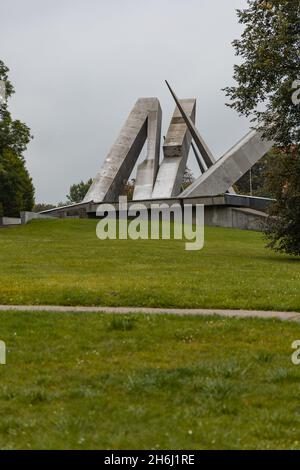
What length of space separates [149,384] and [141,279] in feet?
25.0

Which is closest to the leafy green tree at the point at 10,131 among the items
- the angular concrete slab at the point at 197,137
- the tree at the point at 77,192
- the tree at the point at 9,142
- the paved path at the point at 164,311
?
the tree at the point at 9,142

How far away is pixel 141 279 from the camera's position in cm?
1338

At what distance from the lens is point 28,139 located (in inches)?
1635

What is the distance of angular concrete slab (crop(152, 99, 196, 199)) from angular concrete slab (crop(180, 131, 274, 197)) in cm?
214

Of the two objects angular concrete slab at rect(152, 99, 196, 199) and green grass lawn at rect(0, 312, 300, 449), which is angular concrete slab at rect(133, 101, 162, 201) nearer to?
angular concrete slab at rect(152, 99, 196, 199)

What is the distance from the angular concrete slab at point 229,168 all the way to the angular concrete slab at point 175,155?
7.01 feet

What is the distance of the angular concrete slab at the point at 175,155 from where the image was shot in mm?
48906

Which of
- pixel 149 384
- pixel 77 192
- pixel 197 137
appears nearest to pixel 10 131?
pixel 197 137

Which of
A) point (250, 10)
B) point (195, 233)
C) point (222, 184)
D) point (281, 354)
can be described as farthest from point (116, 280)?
point (222, 184)

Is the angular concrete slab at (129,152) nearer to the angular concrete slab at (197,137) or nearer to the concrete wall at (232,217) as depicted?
the angular concrete slab at (197,137)

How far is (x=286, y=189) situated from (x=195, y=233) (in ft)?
46.8

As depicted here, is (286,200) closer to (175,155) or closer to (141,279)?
(141,279)

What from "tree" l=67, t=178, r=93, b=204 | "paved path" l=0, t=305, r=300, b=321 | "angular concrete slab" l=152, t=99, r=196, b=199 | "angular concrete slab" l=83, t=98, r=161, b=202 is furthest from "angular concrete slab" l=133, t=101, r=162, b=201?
"tree" l=67, t=178, r=93, b=204
